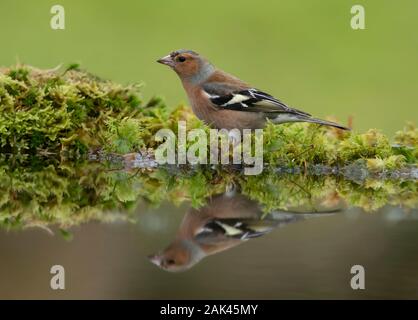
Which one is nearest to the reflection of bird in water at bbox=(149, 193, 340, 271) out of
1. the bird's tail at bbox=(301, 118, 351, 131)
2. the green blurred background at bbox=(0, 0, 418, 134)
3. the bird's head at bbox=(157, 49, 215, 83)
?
the bird's tail at bbox=(301, 118, 351, 131)

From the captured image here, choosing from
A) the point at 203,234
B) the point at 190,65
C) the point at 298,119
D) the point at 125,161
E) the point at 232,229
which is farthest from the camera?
the point at 190,65

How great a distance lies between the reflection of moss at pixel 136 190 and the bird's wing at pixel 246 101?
121 cm

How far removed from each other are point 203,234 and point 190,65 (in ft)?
15.5

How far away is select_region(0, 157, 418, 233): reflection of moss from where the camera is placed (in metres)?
7.04

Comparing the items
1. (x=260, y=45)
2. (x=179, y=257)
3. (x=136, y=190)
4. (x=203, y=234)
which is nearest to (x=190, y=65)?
(x=136, y=190)

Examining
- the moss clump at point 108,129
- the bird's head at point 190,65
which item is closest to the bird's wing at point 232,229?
the moss clump at point 108,129

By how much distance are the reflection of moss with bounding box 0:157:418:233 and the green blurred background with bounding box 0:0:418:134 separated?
996cm

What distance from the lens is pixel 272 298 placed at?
4.93 metres

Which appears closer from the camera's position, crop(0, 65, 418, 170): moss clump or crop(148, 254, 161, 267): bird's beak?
crop(148, 254, 161, 267): bird's beak

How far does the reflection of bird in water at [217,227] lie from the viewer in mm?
5824

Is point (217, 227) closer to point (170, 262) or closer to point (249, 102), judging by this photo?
point (170, 262)

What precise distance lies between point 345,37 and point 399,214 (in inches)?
605

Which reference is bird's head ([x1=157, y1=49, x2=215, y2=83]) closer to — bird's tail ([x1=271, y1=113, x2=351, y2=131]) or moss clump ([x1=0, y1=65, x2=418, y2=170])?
moss clump ([x1=0, y1=65, x2=418, y2=170])

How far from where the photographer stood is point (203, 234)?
20.5ft
